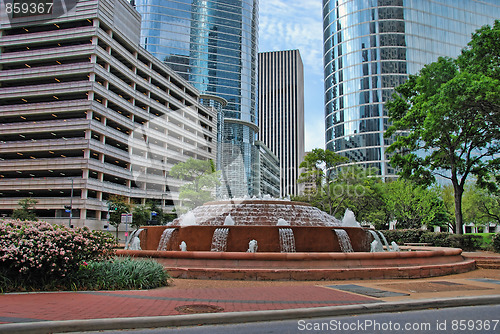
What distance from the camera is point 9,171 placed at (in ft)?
205

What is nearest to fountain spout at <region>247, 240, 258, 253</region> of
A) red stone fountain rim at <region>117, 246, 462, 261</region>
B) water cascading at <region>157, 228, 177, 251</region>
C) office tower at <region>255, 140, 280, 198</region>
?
red stone fountain rim at <region>117, 246, 462, 261</region>

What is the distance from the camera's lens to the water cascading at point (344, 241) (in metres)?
15.8

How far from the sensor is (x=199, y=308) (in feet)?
25.1

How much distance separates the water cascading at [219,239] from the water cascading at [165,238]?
2233 mm

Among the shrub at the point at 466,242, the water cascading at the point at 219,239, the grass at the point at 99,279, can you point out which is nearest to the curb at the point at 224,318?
the grass at the point at 99,279

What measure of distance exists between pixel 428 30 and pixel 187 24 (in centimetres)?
7411

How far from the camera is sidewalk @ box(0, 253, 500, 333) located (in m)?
6.57

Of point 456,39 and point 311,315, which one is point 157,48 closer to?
point 456,39

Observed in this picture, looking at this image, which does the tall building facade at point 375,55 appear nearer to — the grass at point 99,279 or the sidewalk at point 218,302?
the sidewalk at point 218,302

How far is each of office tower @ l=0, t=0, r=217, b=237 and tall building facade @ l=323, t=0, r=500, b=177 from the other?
211 feet

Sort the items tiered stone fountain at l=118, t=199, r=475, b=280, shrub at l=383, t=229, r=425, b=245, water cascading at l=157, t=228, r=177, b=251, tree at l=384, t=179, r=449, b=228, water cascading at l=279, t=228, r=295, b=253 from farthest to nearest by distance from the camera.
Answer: tree at l=384, t=179, r=449, b=228 < shrub at l=383, t=229, r=425, b=245 < water cascading at l=157, t=228, r=177, b=251 < water cascading at l=279, t=228, r=295, b=253 < tiered stone fountain at l=118, t=199, r=475, b=280

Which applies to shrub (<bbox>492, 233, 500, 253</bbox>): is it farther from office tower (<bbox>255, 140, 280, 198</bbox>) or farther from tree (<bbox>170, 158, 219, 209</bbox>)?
office tower (<bbox>255, 140, 280, 198</bbox>)

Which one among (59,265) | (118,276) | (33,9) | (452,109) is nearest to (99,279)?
(118,276)

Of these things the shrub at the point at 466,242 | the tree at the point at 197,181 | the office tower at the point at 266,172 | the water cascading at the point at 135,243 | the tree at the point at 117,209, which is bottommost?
the shrub at the point at 466,242
